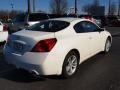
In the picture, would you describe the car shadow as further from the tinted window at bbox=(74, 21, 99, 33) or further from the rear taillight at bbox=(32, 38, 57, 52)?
the tinted window at bbox=(74, 21, 99, 33)

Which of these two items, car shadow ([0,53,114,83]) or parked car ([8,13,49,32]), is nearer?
car shadow ([0,53,114,83])

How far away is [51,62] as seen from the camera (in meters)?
5.75

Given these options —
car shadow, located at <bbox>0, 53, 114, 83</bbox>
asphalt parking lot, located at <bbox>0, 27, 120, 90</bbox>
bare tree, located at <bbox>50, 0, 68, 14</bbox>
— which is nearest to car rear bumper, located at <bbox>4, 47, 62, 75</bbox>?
asphalt parking lot, located at <bbox>0, 27, 120, 90</bbox>

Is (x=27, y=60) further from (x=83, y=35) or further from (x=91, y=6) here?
(x=91, y=6)

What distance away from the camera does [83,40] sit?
7.02 metres

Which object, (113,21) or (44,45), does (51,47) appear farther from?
(113,21)

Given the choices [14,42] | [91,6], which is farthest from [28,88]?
[91,6]

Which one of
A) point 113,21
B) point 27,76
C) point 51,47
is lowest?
point 113,21

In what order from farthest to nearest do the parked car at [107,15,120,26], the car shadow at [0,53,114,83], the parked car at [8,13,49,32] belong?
the parked car at [107,15,120,26] → the parked car at [8,13,49,32] → the car shadow at [0,53,114,83]

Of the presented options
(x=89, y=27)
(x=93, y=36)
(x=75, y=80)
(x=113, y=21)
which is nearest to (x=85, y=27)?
(x=89, y=27)

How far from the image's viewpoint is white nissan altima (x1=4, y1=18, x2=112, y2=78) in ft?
19.0

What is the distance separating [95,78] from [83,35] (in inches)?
52.0

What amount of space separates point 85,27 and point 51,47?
2.02m

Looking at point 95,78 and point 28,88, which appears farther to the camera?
point 95,78
